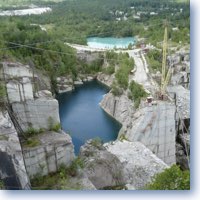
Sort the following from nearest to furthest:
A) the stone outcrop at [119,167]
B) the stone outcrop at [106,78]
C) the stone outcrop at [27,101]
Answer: the stone outcrop at [119,167] → the stone outcrop at [27,101] → the stone outcrop at [106,78]

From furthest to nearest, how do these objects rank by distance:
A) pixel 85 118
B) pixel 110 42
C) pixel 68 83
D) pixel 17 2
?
pixel 68 83 → pixel 110 42 → pixel 85 118 → pixel 17 2

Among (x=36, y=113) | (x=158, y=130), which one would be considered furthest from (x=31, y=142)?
(x=158, y=130)

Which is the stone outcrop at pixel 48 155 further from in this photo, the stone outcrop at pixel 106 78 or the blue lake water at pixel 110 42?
the stone outcrop at pixel 106 78

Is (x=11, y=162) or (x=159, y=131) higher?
(x=11, y=162)

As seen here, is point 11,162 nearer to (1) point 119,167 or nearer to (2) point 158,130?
(1) point 119,167

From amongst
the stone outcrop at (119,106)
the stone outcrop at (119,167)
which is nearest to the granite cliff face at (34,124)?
the stone outcrop at (119,167)

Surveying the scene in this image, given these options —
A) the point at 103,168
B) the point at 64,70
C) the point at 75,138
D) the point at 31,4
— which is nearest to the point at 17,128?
the point at 103,168

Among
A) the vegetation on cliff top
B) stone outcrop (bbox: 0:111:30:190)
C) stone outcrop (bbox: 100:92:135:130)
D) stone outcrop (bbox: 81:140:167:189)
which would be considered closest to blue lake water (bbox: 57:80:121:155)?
stone outcrop (bbox: 100:92:135:130)
